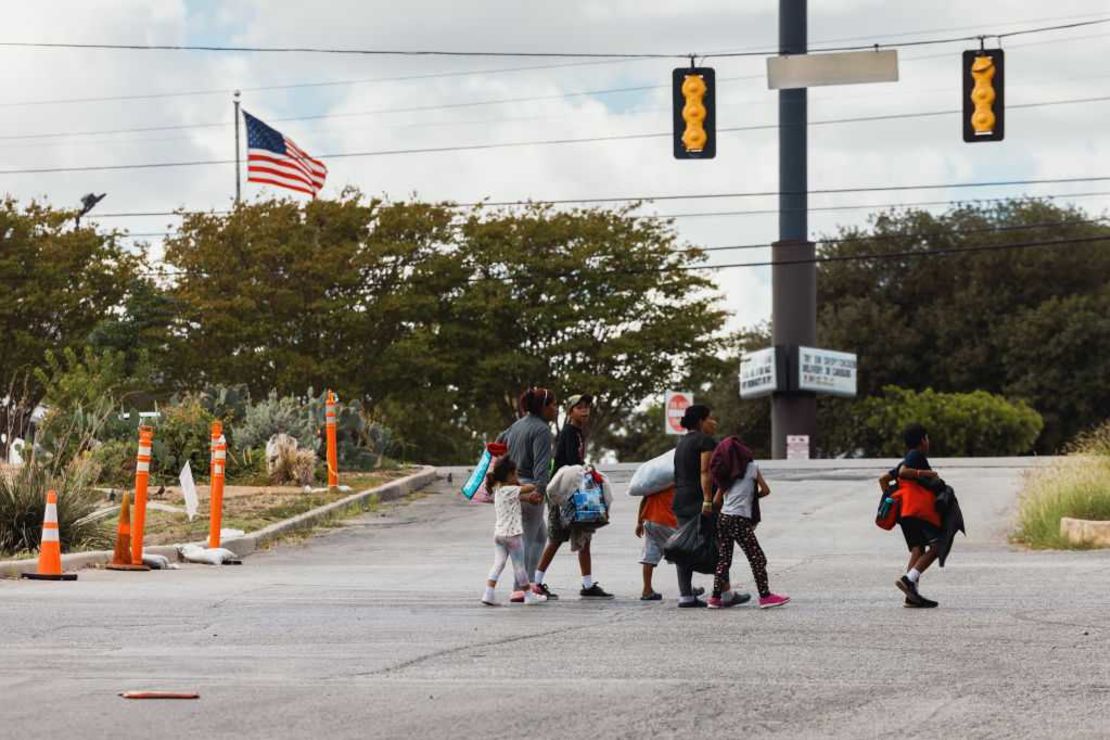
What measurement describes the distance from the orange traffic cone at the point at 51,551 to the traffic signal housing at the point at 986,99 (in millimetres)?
14264

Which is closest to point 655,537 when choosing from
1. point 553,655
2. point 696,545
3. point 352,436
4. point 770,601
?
point 696,545

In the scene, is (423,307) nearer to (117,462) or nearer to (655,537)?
(117,462)

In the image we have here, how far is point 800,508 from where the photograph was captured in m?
25.9

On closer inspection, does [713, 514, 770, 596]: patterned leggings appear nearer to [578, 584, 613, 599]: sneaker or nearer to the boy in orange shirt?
the boy in orange shirt

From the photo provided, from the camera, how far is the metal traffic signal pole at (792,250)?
155ft

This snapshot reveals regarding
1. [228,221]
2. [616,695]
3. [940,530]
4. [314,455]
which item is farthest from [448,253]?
[616,695]

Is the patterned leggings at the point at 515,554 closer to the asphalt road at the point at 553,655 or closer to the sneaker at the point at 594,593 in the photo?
the asphalt road at the point at 553,655

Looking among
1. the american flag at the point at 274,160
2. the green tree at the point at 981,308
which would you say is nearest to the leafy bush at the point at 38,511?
the american flag at the point at 274,160

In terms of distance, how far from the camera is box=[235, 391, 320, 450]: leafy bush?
29403 mm

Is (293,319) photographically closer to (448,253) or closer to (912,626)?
(448,253)

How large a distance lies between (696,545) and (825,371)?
38700mm

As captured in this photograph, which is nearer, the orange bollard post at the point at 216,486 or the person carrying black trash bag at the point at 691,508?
the person carrying black trash bag at the point at 691,508

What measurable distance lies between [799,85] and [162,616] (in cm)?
1982

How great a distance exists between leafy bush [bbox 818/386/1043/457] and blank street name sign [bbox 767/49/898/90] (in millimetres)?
28281
